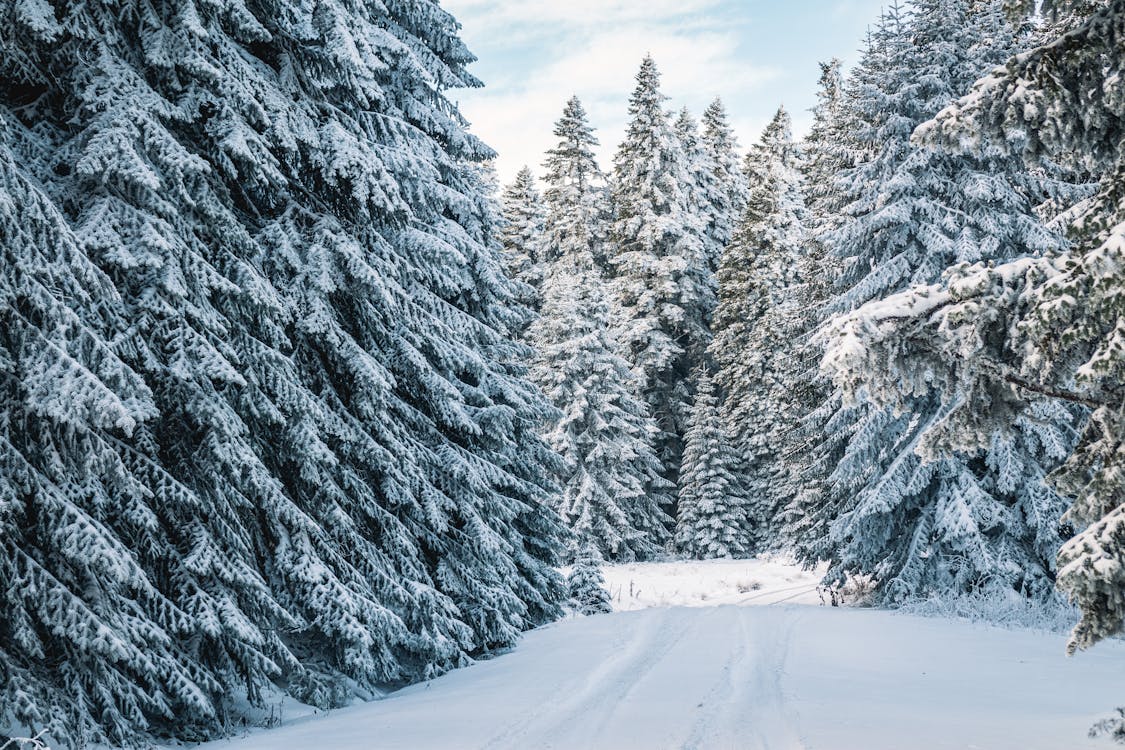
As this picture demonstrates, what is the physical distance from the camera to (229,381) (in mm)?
7465

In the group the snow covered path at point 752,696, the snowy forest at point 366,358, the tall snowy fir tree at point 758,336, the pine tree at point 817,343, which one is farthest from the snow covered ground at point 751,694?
the tall snowy fir tree at point 758,336

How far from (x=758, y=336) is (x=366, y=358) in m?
26.6

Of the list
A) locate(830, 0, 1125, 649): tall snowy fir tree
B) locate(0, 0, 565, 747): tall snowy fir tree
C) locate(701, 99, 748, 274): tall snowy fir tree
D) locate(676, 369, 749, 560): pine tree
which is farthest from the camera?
locate(701, 99, 748, 274): tall snowy fir tree

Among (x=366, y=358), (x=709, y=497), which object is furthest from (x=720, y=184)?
(x=366, y=358)

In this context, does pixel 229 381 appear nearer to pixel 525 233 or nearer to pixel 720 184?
pixel 525 233

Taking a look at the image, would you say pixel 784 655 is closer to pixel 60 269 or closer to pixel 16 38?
pixel 60 269

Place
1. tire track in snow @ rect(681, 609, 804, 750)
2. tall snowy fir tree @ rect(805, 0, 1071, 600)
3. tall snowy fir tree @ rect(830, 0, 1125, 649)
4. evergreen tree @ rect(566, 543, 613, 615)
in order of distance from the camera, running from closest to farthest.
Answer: tall snowy fir tree @ rect(830, 0, 1125, 649), tire track in snow @ rect(681, 609, 804, 750), tall snowy fir tree @ rect(805, 0, 1071, 600), evergreen tree @ rect(566, 543, 613, 615)

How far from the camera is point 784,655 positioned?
10367 millimetres

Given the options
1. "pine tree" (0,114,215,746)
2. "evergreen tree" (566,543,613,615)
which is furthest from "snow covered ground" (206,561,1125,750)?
"evergreen tree" (566,543,613,615)

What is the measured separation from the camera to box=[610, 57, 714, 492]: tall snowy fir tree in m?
38.1

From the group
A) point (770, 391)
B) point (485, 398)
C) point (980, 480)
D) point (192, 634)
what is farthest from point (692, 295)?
point (192, 634)

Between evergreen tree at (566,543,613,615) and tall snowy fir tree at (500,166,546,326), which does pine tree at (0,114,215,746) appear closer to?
evergreen tree at (566,543,613,615)

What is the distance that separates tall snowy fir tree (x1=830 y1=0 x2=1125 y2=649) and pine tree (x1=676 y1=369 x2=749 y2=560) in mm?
29189

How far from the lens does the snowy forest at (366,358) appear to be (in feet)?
16.8
